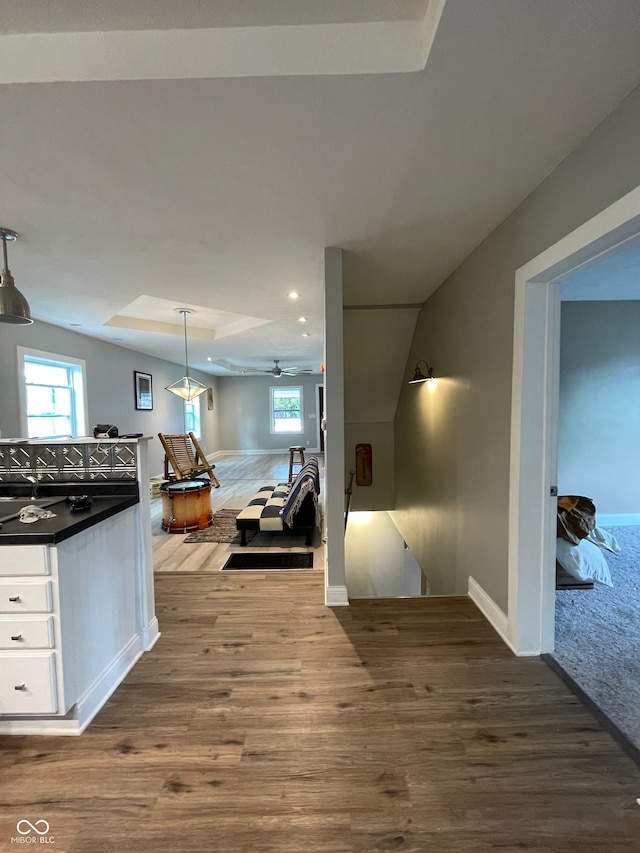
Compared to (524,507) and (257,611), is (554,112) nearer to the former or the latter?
(524,507)

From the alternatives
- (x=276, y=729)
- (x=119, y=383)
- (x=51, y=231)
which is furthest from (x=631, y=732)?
(x=119, y=383)

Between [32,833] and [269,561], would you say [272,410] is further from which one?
[32,833]

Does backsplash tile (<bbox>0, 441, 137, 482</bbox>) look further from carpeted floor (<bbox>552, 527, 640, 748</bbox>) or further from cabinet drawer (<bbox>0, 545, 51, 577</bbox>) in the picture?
carpeted floor (<bbox>552, 527, 640, 748</bbox>)

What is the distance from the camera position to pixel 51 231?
2152mm

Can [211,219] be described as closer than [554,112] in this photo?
No

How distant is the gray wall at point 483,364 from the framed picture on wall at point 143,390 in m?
5.00

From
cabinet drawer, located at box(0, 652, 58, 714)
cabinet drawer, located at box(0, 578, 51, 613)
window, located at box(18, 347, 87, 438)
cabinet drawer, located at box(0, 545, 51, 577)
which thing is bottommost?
cabinet drawer, located at box(0, 652, 58, 714)

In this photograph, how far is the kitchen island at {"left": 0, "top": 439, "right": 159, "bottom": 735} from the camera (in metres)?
1.46

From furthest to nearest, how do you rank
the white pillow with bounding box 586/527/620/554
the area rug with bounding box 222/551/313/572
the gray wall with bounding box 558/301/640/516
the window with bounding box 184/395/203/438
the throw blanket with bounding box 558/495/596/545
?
the window with bounding box 184/395/203/438
the gray wall with bounding box 558/301/640/516
the white pillow with bounding box 586/527/620/554
the area rug with bounding box 222/551/313/572
the throw blanket with bounding box 558/495/596/545

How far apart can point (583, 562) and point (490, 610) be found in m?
1.19

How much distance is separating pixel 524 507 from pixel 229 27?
230 centimetres

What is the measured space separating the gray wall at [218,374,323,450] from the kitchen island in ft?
29.7

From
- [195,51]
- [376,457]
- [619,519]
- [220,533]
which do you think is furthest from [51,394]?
[619,519]

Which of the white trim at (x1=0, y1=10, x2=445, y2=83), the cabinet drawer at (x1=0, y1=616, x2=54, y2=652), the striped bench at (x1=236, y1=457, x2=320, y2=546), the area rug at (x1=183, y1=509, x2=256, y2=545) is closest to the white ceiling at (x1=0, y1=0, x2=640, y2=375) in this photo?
the white trim at (x1=0, y1=10, x2=445, y2=83)
